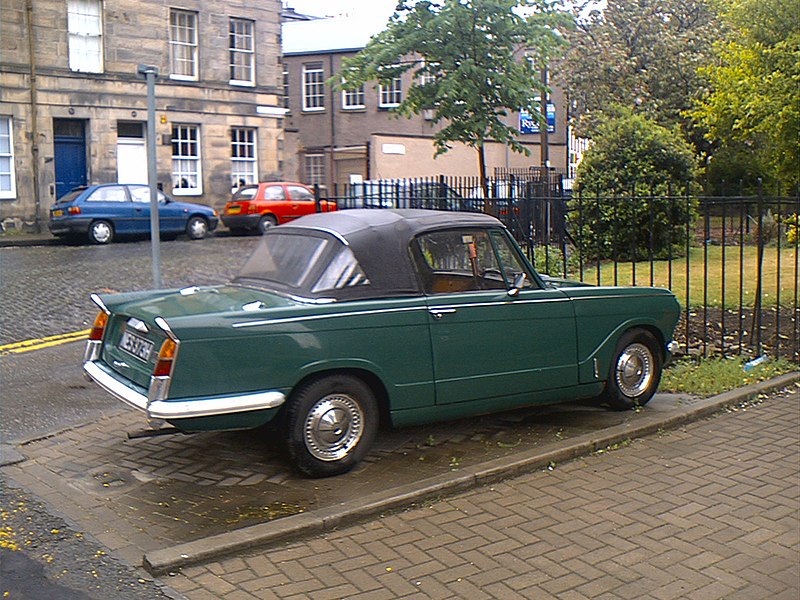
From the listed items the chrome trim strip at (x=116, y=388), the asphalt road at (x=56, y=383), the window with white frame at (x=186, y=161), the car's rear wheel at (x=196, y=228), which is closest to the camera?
the asphalt road at (x=56, y=383)

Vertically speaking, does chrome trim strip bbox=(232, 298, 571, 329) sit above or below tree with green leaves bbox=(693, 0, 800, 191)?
below

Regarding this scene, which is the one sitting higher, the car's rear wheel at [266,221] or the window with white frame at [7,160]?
the window with white frame at [7,160]

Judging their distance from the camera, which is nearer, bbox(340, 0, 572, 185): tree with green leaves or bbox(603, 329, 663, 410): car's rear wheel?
bbox(603, 329, 663, 410): car's rear wheel

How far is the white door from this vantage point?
1188 inches

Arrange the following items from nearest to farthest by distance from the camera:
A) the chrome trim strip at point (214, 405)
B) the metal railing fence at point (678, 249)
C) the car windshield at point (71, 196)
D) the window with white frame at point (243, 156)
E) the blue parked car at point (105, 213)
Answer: the chrome trim strip at point (214, 405) < the metal railing fence at point (678, 249) < the blue parked car at point (105, 213) < the car windshield at point (71, 196) < the window with white frame at point (243, 156)

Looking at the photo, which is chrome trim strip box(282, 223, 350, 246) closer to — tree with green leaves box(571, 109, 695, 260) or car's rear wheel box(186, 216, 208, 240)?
tree with green leaves box(571, 109, 695, 260)

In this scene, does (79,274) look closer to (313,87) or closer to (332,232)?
(332,232)

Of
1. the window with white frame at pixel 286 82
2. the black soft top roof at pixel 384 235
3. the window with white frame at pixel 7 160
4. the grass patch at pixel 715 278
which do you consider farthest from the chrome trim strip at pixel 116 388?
the window with white frame at pixel 286 82

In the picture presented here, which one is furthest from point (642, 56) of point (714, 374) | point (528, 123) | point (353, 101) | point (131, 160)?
point (714, 374)

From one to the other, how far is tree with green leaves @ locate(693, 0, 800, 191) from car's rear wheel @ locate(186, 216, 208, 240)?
16.3 meters

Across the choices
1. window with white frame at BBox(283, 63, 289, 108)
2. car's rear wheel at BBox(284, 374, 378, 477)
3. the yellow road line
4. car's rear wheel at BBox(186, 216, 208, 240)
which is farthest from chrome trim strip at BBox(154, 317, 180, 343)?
window with white frame at BBox(283, 63, 289, 108)

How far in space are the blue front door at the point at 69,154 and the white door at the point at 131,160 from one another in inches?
45.4

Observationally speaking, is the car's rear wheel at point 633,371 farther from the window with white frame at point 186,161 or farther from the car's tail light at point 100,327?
the window with white frame at point 186,161

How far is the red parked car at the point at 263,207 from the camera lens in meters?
27.7
